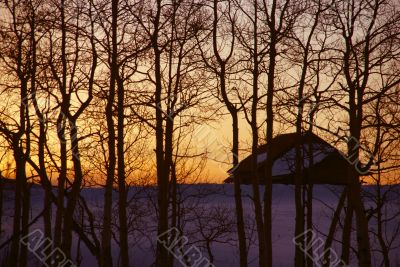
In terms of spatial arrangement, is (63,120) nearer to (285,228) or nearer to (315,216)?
(285,228)

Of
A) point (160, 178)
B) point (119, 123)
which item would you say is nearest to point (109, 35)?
point (119, 123)

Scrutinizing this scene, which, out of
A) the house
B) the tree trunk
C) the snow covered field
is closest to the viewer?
the tree trunk

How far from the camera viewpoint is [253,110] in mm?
14508

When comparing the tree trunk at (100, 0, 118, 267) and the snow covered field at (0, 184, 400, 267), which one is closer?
the tree trunk at (100, 0, 118, 267)

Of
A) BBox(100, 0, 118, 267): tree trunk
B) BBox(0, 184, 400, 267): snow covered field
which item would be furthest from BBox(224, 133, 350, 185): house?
BBox(100, 0, 118, 267): tree trunk

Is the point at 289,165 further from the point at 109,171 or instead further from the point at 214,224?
the point at 214,224

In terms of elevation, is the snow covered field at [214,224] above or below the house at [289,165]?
below

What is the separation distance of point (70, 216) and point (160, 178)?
97.9 inches

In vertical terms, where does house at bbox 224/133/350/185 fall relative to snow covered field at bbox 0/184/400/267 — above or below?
above

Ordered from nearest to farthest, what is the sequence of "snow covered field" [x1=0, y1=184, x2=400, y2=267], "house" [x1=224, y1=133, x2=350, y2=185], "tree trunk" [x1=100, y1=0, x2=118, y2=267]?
1. "tree trunk" [x1=100, y1=0, x2=118, y2=267]
2. "house" [x1=224, y1=133, x2=350, y2=185]
3. "snow covered field" [x1=0, y1=184, x2=400, y2=267]

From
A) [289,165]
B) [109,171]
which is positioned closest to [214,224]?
[289,165]

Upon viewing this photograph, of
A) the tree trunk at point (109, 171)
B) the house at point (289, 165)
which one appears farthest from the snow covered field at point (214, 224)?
the tree trunk at point (109, 171)

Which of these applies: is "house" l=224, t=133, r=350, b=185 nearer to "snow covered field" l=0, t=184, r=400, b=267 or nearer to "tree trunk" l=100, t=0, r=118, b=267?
"snow covered field" l=0, t=184, r=400, b=267

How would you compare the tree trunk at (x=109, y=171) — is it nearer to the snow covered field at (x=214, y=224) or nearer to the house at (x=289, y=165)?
the house at (x=289, y=165)
